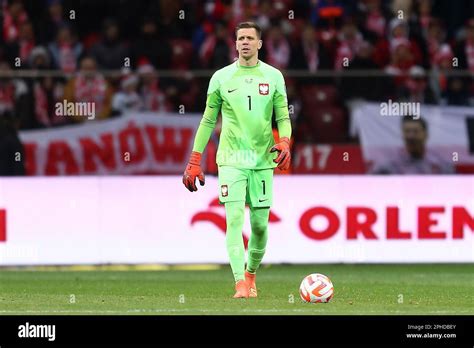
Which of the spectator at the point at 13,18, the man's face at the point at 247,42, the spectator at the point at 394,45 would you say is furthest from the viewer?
the spectator at the point at 13,18

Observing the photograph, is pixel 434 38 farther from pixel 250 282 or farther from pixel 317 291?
pixel 317 291

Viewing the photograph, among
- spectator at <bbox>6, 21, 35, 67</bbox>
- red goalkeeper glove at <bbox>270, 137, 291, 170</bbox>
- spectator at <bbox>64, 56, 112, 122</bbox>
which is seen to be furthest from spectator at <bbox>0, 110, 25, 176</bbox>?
red goalkeeper glove at <bbox>270, 137, 291, 170</bbox>

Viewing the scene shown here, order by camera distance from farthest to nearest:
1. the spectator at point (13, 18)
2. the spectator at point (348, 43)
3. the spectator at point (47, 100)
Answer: the spectator at point (13, 18) < the spectator at point (348, 43) < the spectator at point (47, 100)

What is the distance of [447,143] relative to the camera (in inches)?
795

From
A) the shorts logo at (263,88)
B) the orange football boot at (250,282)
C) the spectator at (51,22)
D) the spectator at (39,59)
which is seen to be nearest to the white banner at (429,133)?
the spectator at (39,59)

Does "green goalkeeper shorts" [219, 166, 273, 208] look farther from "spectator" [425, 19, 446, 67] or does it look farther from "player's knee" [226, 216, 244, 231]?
"spectator" [425, 19, 446, 67]

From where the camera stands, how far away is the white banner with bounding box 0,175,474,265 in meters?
18.0

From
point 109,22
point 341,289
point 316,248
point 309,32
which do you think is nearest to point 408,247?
point 316,248

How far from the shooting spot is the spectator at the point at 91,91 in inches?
792

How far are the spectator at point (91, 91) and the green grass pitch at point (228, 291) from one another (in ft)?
11.1

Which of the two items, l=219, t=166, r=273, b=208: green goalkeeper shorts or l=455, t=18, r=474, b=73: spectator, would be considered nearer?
l=219, t=166, r=273, b=208: green goalkeeper shorts

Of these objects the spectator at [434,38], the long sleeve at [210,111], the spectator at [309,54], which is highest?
the spectator at [434,38]

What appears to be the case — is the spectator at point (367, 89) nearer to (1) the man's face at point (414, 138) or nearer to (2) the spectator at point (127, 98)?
(1) the man's face at point (414, 138)

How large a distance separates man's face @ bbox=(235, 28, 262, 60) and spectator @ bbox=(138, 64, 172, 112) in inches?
293
